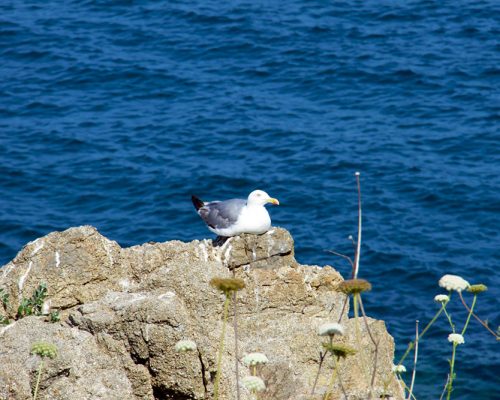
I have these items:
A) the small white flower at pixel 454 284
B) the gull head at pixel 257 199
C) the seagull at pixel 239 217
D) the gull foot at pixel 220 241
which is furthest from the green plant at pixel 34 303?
the small white flower at pixel 454 284

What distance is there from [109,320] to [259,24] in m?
20.2

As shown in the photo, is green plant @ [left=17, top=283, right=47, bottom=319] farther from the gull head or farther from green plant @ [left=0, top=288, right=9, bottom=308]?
the gull head

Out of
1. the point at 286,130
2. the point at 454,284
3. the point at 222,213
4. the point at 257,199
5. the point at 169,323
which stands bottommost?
the point at 286,130

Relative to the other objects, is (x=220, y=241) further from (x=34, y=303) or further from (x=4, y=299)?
(x=4, y=299)

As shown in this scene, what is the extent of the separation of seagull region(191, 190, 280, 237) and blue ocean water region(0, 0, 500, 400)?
12.5 ft

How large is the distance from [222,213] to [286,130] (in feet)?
33.9

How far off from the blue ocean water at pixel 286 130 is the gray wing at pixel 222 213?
3.82 m

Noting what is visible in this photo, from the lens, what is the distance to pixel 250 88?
23.6 meters

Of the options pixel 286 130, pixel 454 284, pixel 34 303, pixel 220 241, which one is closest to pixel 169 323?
pixel 34 303

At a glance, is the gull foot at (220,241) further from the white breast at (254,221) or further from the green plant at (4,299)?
the green plant at (4,299)

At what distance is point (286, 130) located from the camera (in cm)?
2153

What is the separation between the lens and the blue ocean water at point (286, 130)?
17.4m

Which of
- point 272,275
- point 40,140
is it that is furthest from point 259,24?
point 272,275

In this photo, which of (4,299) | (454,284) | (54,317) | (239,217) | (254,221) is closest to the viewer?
(454,284)
